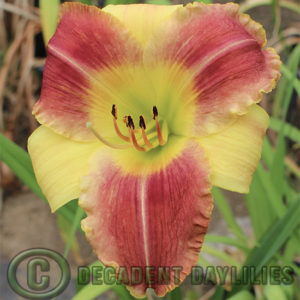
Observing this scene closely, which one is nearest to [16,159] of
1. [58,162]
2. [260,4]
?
[58,162]

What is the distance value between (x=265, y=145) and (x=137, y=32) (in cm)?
62

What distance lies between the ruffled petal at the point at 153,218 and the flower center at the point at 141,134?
0.16 ft

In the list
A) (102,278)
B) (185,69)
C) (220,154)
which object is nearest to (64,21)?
(185,69)

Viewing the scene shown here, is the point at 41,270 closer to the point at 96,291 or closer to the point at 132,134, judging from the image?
the point at 96,291

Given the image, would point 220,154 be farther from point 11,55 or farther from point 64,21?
point 11,55

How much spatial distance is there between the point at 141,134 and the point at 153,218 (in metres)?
0.16

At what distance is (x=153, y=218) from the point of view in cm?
58

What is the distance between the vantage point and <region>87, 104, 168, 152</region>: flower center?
2.07ft

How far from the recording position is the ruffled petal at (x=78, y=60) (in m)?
0.65

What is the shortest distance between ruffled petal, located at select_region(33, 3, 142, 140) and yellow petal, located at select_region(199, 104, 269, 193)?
0.18 m

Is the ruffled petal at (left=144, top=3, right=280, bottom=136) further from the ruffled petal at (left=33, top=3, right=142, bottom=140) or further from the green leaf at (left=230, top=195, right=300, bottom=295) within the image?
the green leaf at (left=230, top=195, right=300, bottom=295)

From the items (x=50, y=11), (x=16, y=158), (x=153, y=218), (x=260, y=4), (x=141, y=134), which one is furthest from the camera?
(x=260, y=4)

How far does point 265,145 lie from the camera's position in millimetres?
1164

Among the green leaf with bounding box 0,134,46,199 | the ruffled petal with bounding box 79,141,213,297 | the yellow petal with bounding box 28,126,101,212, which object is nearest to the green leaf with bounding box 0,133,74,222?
the green leaf with bounding box 0,134,46,199
